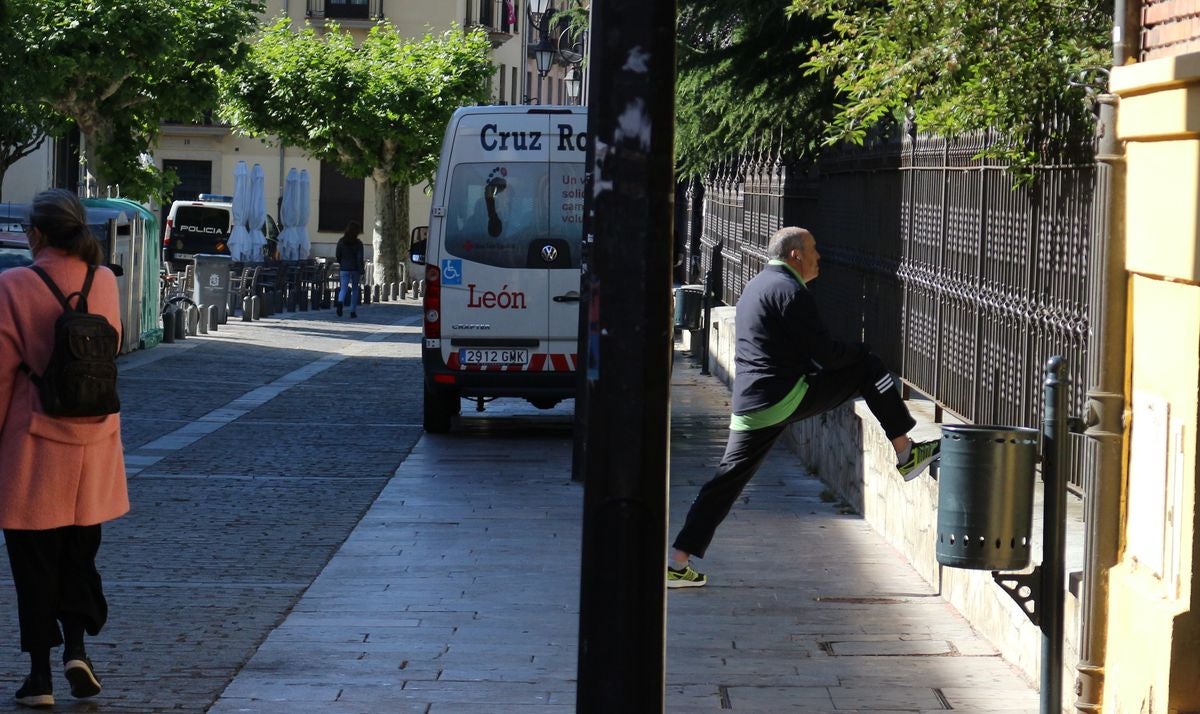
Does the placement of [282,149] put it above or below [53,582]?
above

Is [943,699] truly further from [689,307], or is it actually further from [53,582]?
[689,307]

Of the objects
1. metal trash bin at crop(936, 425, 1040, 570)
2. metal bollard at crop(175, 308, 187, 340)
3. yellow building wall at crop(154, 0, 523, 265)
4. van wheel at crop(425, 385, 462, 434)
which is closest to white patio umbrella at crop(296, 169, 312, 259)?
metal bollard at crop(175, 308, 187, 340)

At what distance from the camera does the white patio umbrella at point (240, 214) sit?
122 feet

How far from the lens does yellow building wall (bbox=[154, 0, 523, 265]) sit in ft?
200

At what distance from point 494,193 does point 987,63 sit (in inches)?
273

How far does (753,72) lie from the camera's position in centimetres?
1504

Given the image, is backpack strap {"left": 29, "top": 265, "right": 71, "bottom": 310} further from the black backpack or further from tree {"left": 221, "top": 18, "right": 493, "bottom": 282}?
tree {"left": 221, "top": 18, "right": 493, "bottom": 282}

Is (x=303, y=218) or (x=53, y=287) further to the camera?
(x=303, y=218)

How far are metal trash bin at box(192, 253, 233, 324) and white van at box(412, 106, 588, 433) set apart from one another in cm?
1542

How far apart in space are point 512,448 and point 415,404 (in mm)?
3762

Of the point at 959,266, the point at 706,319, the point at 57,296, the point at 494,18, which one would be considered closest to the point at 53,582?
the point at 57,296

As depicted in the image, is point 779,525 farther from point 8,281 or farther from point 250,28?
point 250,28

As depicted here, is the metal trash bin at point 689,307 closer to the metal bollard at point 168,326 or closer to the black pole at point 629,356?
the metal bollard at point 168,326

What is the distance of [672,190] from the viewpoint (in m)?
4.09
